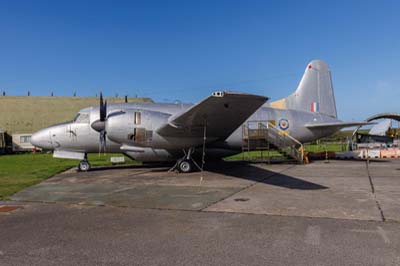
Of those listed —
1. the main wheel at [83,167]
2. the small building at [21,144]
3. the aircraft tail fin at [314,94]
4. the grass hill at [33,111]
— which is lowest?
the main wheel at [83,167]

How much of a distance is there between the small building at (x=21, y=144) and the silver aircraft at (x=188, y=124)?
107ft

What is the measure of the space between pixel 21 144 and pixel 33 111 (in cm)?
1067

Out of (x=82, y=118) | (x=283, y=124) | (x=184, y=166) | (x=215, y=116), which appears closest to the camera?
(x=215, y=116)

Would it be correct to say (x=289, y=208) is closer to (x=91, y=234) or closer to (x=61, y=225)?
(x=91, y=234)

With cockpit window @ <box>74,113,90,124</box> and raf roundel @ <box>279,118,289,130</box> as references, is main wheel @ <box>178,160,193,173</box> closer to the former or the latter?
cockpit window @ <box>74,113,90,124</box>

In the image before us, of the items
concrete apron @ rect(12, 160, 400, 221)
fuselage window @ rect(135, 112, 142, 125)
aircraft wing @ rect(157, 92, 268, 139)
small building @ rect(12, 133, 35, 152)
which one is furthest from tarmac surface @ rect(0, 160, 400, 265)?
small building @ rect(12, 133, 35, 152)

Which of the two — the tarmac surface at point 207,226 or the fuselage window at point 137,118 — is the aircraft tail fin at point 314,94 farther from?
Result: the tarmac surface at point 207,226

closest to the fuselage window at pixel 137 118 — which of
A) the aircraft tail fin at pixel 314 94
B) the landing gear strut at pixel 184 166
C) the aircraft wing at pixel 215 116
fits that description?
the aircraft wing at pixel 215 116

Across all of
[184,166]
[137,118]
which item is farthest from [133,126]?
[184,166]

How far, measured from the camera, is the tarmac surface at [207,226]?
165 inches

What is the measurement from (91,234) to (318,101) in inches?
669

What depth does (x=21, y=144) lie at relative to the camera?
44.8 m

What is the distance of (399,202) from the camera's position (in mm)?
Result: 7266

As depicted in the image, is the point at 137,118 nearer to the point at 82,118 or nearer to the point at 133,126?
the point at 133,126
